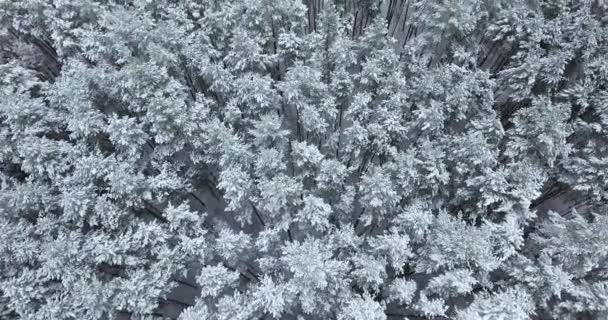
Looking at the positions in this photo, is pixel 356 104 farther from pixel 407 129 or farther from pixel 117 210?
pixel 117 210

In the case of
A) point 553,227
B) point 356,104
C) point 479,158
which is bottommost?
point 553,227

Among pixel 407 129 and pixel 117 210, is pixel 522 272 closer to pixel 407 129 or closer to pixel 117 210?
pixel 407 129

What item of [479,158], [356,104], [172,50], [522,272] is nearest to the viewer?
[522,272]

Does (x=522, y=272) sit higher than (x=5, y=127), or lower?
lower

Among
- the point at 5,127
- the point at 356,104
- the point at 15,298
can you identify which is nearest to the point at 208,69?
the point at 356,104

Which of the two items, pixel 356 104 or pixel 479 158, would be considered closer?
pixel 479 158

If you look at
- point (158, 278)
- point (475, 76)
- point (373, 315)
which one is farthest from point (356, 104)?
point (158, 278)

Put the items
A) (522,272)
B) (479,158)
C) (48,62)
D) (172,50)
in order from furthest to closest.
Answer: (48,62) < (172,50) < (479,158) < (522,272)
